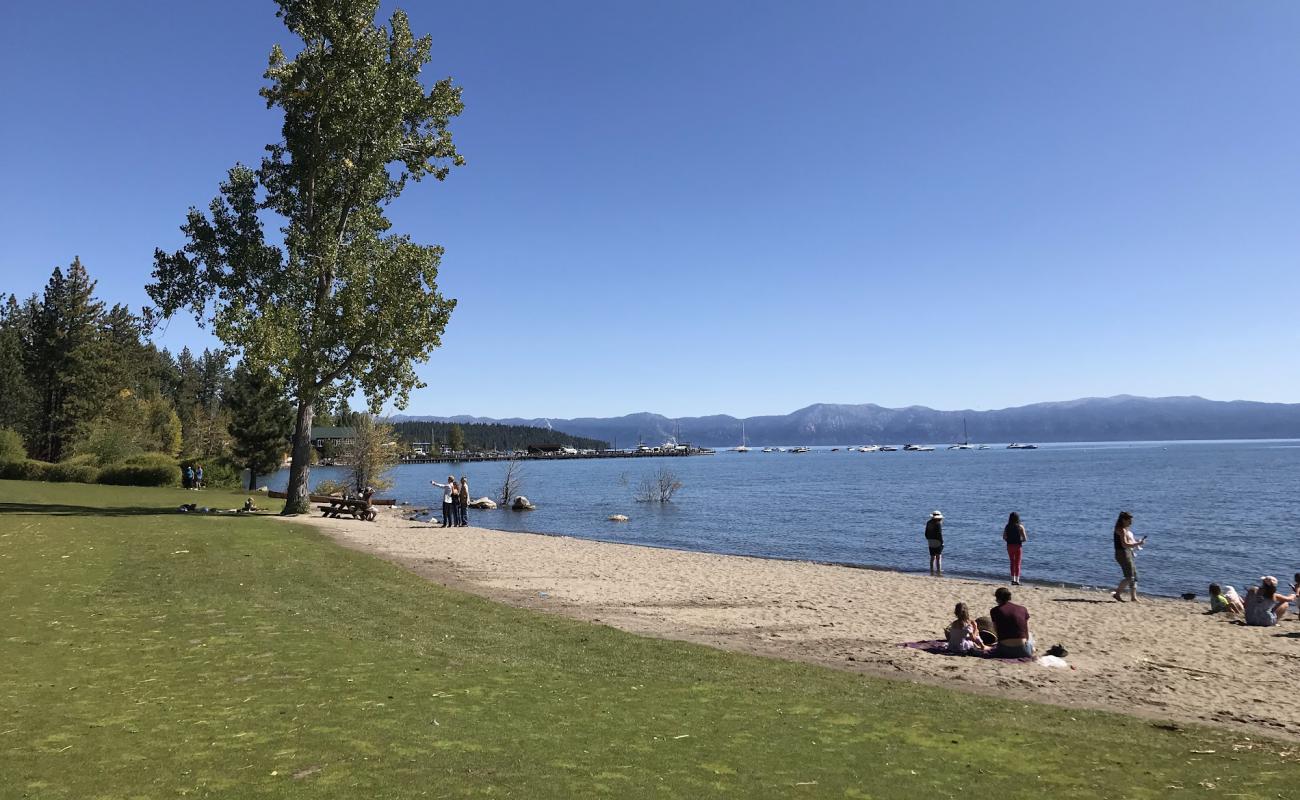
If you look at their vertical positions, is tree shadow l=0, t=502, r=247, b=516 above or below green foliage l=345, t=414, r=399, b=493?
below

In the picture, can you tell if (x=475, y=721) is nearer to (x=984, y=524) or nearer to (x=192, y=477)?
(x=984, y=524)

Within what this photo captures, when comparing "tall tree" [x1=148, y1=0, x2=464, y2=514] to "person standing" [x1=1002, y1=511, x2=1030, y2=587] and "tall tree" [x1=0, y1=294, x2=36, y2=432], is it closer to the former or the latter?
"person standing" [x1=1002, y1=511, x2=1030, y2=587]

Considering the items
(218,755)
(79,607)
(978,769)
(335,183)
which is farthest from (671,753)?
(335,183)

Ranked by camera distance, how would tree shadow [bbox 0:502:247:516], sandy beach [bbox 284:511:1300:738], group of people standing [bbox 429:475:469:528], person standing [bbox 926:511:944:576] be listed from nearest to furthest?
sandy beach [bbox 284:511:1300:738] < tree shadow [bbox 0:502:247:516] < person standing [bbox 926:511:944:576] < group of people standing [bbox 429:475:469:528]

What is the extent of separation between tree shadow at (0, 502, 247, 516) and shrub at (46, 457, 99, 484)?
68.5ft

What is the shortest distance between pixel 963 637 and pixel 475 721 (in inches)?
392

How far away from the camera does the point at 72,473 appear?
47.9 metres

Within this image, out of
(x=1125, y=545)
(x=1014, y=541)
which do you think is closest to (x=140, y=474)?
(x=1014, y=541)

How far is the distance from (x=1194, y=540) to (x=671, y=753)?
4195 cm

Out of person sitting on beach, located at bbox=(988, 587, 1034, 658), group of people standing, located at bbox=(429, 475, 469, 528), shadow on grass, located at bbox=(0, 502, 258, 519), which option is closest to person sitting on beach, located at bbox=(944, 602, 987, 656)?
person sitting on beach, located at bbox=(988, 587, 1034, 658)

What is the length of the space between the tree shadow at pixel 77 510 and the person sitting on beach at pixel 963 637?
28175mm

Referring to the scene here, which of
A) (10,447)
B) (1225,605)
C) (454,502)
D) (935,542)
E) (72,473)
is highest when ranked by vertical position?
(10,447)

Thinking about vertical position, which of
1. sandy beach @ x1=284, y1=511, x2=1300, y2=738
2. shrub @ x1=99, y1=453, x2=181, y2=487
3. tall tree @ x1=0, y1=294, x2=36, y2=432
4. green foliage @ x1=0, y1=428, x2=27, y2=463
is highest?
tall tree @ x1=0, y1=294, x2=36, y2=432

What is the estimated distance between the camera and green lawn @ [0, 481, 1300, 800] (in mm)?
6008
